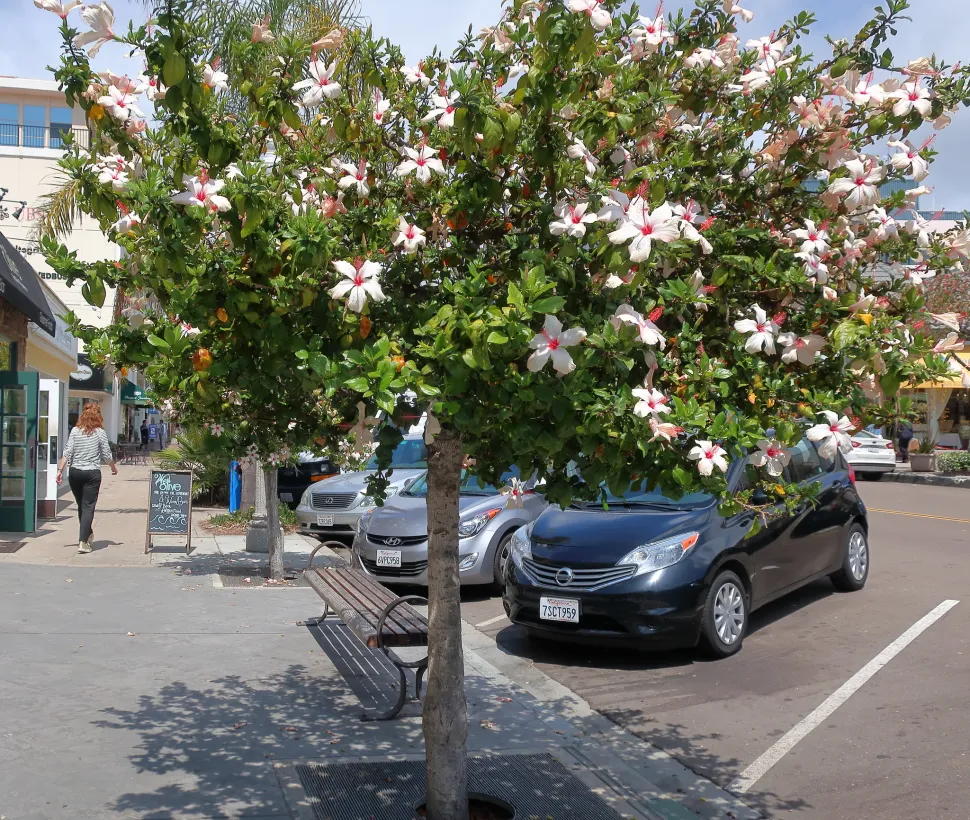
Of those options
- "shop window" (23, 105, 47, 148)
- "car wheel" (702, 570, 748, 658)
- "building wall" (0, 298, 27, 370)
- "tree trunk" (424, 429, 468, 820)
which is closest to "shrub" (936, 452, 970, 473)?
"car wheel" (702, 570, 748, 658)

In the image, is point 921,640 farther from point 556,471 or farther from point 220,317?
point 220,317

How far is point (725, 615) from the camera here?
315 inches

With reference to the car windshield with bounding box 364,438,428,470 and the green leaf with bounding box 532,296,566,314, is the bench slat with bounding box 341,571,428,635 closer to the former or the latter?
the green leaf with bounding box 532,296,566,314

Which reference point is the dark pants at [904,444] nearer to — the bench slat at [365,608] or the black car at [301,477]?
the black car at [301,477]

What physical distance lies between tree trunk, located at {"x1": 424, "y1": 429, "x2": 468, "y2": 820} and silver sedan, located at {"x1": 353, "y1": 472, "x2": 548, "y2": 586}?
5.94 metres

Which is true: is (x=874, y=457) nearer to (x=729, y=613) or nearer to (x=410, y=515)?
(x=410, y=515)

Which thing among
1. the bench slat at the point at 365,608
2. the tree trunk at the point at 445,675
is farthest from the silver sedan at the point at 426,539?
the tree trunk at the point at 445,675

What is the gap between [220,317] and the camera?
360 centimetres

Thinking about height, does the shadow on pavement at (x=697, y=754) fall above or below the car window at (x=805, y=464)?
below

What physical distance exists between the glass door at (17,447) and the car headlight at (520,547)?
8862mm

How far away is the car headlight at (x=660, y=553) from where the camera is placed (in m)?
7.76

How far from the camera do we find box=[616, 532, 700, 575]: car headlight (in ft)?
25.5

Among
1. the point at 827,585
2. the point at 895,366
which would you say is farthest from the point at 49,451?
the point at 895,366

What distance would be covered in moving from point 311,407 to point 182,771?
6.82 feet
